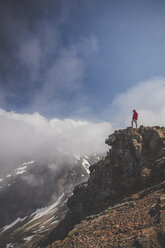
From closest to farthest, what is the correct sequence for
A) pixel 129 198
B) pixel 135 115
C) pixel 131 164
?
pixel 129 198
pixel 131 164
pixel 135 115

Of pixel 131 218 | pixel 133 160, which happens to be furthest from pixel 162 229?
pixel 133 160

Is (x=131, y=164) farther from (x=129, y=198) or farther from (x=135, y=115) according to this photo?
(x=129, y=198)

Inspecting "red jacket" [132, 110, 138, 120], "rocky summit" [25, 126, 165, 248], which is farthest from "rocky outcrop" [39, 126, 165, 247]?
"red jacket" [132, 110, 138, 120]

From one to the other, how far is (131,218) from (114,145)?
899 inches

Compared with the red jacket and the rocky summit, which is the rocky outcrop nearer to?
the rocky summit

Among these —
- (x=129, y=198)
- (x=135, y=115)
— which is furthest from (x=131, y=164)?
(x=129, y=198)

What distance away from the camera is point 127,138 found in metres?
34.1

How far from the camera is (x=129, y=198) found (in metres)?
21.6

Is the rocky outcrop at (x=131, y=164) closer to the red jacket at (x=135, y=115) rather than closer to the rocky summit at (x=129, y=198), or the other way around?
the rocky summit at (x=129, y=198)

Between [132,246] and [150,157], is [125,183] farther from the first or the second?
[132,246]

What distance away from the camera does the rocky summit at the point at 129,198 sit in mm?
12584

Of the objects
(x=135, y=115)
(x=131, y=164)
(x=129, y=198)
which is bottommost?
(x=129, y=198)

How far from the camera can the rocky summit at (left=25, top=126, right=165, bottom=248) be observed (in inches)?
495

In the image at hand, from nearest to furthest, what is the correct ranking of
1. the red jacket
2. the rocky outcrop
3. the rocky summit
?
the rocky summit
the rocky outcrop
the red jacket
